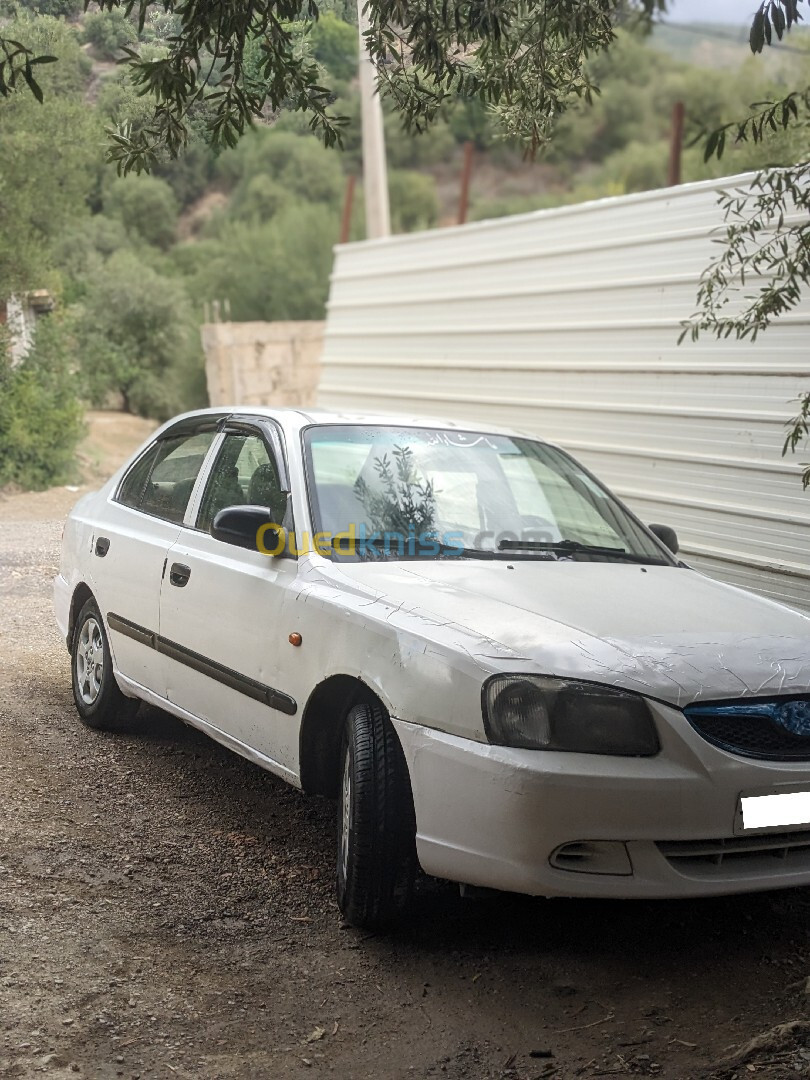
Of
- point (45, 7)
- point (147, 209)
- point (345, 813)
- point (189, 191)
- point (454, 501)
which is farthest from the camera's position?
point (189, 191)

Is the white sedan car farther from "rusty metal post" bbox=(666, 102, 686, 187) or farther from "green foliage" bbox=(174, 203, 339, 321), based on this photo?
"green foliage" bbox=(174, 203, 339, 321)

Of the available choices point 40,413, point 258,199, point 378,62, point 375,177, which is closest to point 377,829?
point 378,62

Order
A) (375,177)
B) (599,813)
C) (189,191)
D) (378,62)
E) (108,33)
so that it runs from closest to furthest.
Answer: (599,813)
(378,62)
(108,33)
(375,177)
(189,191)

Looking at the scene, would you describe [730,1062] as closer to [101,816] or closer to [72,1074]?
[72,1074]

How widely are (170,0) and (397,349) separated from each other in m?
10.8

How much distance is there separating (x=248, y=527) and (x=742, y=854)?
77.8 inches

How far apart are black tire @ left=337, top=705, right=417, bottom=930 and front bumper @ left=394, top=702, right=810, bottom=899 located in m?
0.18

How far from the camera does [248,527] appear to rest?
15.1ft

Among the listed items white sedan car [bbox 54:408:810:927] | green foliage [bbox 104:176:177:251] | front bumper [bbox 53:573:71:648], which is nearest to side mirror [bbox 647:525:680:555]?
white sedan car [bbox 54:408:810:927]

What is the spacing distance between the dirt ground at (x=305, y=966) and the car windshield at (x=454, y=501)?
46.6 inches

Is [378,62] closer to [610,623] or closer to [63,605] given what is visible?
[610,623]

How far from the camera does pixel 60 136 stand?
54.4ft

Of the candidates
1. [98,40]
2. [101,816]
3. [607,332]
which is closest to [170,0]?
[98,40]

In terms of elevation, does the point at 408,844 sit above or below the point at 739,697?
below
